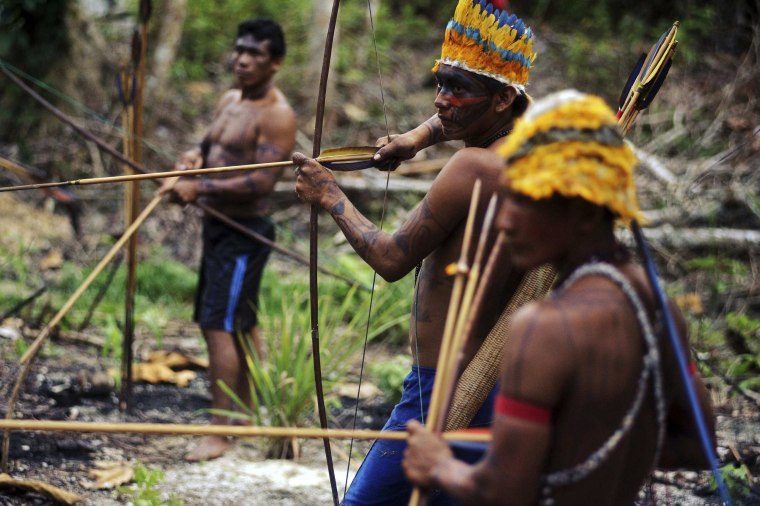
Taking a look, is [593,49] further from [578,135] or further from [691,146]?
[578,135]

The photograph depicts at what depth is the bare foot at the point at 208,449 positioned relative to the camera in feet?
15.7

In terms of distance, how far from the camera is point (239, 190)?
5047mm

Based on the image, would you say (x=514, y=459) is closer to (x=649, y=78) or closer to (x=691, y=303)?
(x=649, y=78)

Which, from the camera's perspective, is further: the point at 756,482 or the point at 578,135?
the point at 756,482

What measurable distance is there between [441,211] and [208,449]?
2.59m

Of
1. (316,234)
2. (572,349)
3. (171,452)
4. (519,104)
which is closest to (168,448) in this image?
(171,452)

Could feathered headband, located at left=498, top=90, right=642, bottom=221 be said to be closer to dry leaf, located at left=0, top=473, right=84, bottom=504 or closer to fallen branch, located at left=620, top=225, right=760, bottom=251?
dry leaf, located at left=0, top=473, right=84, bottom=504

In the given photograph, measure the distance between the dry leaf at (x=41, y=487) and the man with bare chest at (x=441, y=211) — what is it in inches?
65.8

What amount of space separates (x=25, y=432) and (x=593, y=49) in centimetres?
957

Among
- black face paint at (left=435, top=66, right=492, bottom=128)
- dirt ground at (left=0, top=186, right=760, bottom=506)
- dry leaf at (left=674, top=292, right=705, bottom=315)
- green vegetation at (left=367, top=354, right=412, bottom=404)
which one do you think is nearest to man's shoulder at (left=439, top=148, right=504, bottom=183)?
black face paint at (left=435, top=66, right=492, bottom=128)

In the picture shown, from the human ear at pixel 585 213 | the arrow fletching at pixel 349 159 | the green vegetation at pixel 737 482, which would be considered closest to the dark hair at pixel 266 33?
the arrow fletching at pixel 349 159

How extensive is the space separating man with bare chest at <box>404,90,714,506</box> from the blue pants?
0.82m

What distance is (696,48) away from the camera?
11.3 m

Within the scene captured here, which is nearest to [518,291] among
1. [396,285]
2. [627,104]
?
[627,104]
